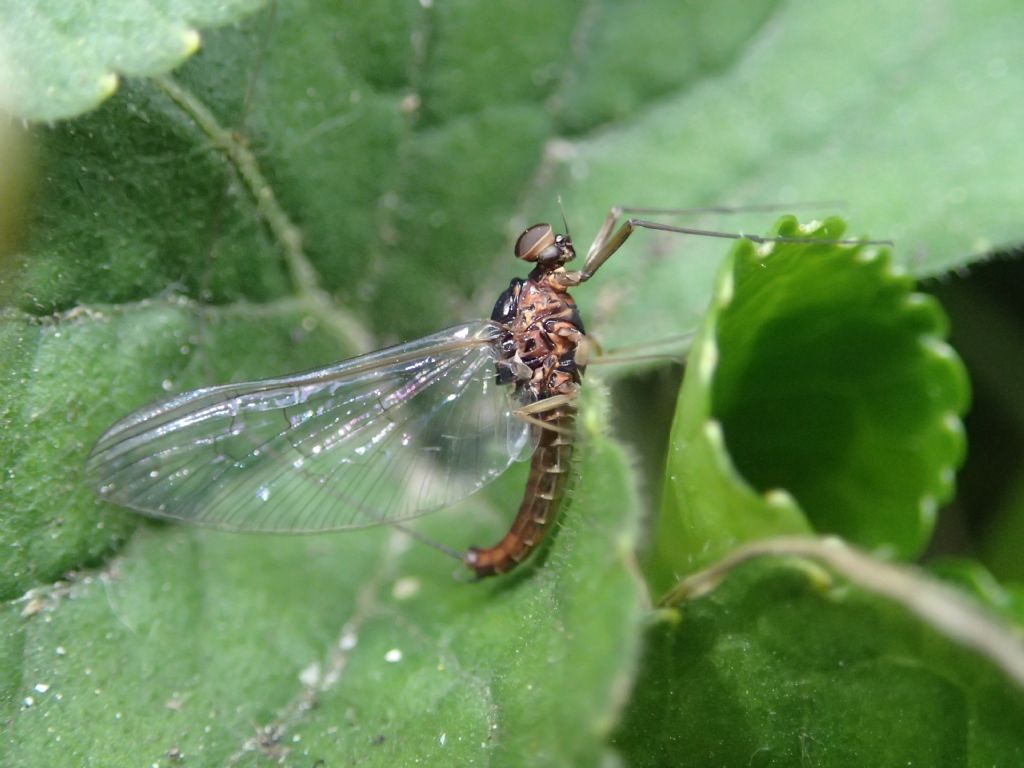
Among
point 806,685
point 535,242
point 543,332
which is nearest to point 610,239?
point 535,242

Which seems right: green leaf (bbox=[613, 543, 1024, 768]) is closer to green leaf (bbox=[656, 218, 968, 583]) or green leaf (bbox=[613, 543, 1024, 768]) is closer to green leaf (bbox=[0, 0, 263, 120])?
green leaf (bbox=[656, 218, 968, 583])

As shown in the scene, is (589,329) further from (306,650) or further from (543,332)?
(306,650)

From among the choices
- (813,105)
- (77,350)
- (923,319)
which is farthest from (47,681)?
(813,105)

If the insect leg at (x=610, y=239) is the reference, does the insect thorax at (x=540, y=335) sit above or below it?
below

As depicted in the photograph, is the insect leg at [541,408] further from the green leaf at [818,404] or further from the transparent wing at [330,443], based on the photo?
the green leaf at [818,404]

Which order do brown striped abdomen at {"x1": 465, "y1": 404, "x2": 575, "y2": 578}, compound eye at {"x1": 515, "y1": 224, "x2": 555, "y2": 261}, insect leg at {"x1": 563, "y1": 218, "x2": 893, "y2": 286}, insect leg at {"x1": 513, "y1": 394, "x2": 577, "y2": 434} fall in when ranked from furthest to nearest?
1. compound eye at {"x1": 515, "y1": 224, "x2": 555, "y2": 261}
2. insect leg at {"x1": 563, "y1": 218, "x2": 893, "y2": 286}
3. insect leg at {"x1": 513, "y1": 394, "x2": 577, "y2": 434}
4. brown striped abdomen at {"x1": 465, "y1": 404, "x2": 575, "y2": 578}

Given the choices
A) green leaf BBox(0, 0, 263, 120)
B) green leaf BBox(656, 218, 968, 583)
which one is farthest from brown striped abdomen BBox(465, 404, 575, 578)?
green leaf BBox(0, 0, 263, 120)

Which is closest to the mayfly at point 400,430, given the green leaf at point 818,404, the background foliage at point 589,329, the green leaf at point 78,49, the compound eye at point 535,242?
the compound eye at point 535,242
